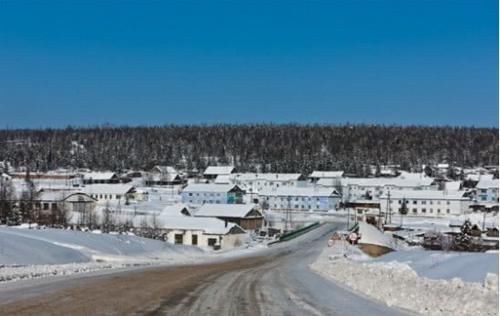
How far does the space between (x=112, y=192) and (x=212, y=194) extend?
63.4ft

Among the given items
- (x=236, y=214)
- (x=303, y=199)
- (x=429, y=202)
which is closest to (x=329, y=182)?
(x=303, y=199)

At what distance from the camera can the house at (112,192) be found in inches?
Result: 5167

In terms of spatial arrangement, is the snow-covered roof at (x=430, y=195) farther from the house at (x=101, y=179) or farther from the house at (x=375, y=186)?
the house at (x=101, y=179)

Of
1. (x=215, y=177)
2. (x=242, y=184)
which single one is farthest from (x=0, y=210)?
(x=215, y=177)

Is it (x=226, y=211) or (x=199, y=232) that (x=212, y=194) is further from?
(x=199, y=232)

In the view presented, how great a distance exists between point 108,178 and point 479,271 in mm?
153316

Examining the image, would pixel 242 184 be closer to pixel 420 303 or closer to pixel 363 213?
pixel 363 213

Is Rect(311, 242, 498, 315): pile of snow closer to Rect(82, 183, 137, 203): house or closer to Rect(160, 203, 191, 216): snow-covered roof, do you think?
Rect(160, 203, 191, 216): snow-covered roof

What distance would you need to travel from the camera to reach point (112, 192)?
134 meters

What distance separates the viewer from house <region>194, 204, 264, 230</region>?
94.0m

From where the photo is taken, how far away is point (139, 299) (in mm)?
15000

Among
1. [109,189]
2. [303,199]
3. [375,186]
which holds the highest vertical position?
[109,189]

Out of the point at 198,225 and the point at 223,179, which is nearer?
the point at 198,225

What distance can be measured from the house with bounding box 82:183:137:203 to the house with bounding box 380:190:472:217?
46.6 m
